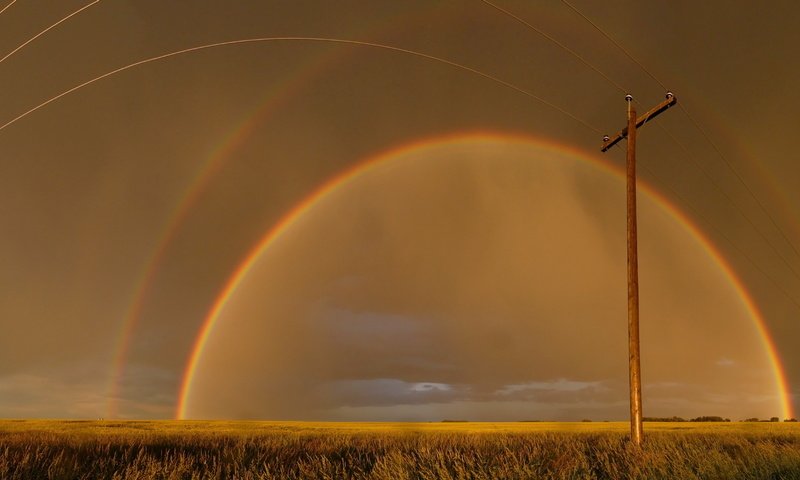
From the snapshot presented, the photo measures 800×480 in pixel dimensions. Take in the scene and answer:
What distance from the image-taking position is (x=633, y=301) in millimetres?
17156

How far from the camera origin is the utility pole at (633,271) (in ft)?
54.4

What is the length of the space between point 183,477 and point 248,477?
8.89ft

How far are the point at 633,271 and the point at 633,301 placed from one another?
2.81ft

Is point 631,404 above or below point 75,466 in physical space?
above

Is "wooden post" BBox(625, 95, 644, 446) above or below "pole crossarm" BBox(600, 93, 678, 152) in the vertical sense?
below

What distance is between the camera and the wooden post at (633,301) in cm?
Answer: 1656

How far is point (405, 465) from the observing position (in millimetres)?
12258

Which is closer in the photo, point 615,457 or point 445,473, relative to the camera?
point 445,473

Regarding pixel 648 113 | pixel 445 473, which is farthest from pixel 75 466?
pixel 648 113

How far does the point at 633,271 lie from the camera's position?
17.4 m

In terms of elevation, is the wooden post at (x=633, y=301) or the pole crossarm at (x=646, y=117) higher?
the pole crossarm at (x=646, y=117)

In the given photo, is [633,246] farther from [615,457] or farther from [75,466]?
[75,466]

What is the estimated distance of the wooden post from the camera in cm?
1656

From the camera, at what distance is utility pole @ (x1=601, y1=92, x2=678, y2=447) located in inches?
653
